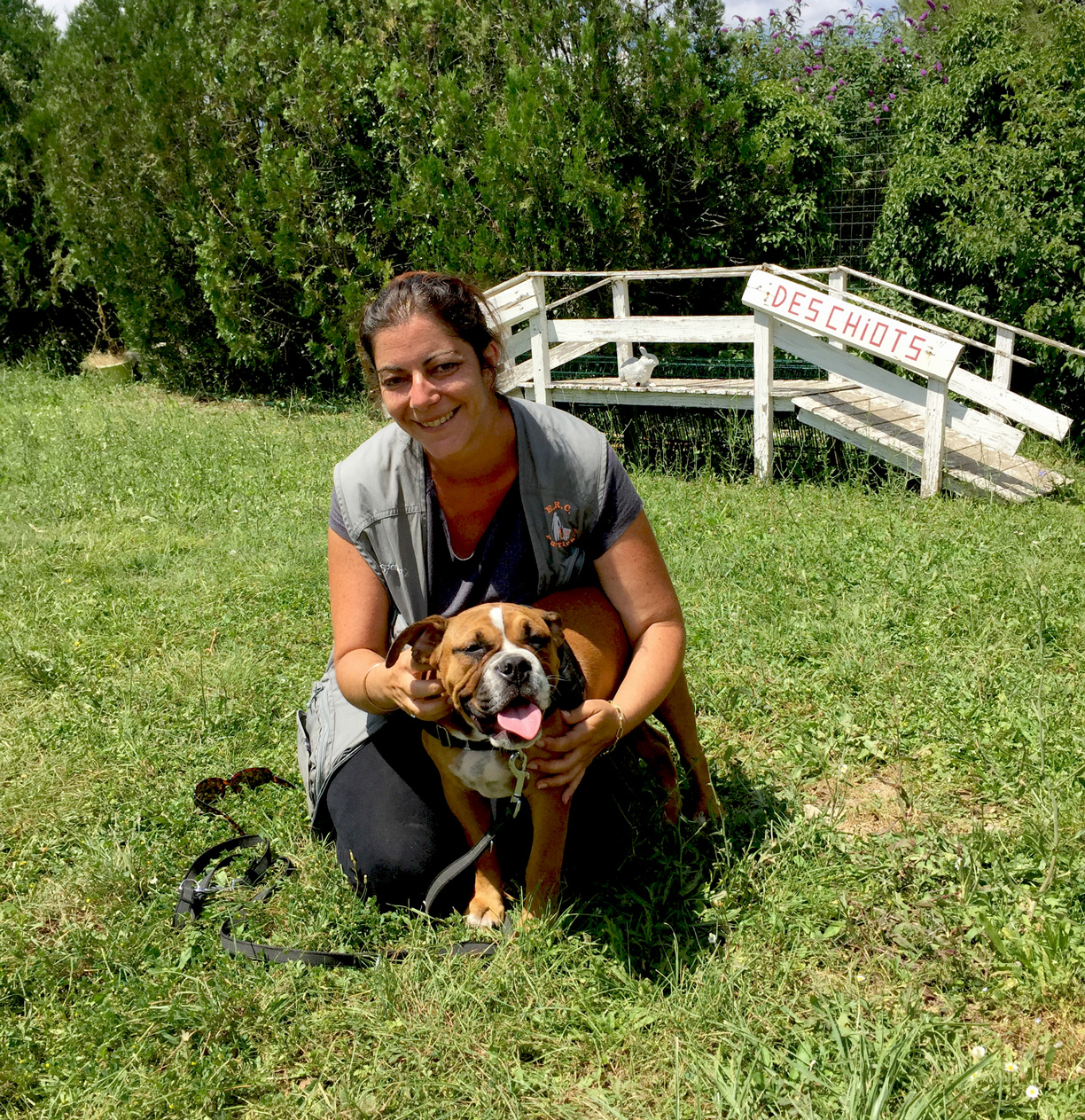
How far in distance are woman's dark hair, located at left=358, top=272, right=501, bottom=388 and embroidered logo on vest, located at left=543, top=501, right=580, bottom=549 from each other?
395mm

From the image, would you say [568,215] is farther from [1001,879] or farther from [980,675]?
[1001,879]

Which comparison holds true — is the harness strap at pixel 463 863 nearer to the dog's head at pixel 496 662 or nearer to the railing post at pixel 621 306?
the dog's head at pixel 496 662

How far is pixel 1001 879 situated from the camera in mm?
2719

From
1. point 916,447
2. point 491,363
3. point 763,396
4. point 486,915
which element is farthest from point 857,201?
point 486,915

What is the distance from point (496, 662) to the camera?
7.69ft

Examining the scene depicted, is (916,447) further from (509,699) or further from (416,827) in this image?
(509,699)

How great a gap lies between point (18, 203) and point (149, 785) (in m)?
12.8

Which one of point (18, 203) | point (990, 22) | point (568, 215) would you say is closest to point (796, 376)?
point (568, 215)

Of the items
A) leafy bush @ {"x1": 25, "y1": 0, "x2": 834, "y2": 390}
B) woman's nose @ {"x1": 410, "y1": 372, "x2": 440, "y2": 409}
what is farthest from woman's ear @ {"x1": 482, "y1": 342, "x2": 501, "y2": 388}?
leafy bush @ {"x1": 25, "y1": 0, "x2": 834, "y2": 390}

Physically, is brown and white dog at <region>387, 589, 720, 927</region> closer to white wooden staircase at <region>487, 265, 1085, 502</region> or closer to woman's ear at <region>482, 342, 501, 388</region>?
woman's ear at <region>482, 342, 501, 388</region>

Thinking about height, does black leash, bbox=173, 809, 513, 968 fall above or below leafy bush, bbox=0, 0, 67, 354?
below

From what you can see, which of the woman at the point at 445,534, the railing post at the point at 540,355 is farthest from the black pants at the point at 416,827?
the railing post at the point at 540,355

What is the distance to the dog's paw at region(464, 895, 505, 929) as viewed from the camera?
276 centimetres

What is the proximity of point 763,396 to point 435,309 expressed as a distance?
5.08 metres
